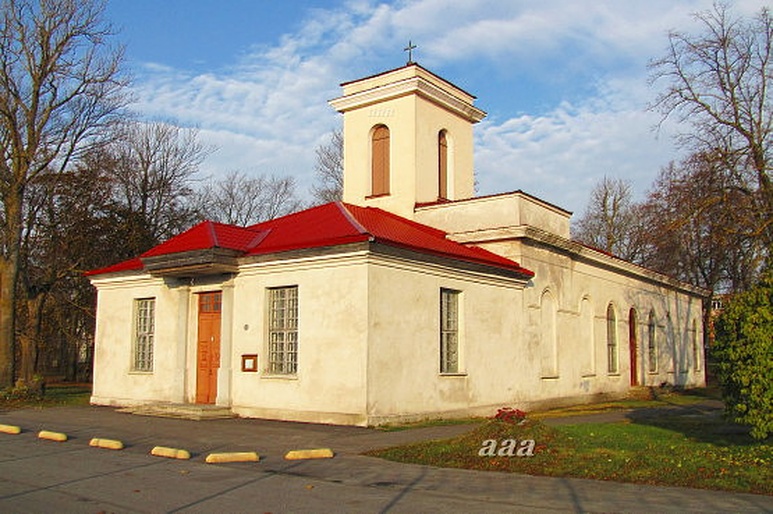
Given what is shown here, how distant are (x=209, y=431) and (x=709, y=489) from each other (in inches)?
408

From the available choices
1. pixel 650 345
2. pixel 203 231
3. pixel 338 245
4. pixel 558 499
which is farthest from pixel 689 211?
pixel 558 499

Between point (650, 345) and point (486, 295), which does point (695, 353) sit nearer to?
point (650, 345)

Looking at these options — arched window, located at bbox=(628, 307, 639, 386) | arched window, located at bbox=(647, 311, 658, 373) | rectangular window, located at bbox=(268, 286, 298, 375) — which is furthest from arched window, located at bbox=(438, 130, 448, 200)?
arched window, located at bbox=(647, 311, 658, 373)

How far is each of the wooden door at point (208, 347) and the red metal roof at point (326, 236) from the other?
1.73 m

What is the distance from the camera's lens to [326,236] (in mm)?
17922

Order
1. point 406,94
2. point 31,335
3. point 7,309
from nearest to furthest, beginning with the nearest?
1. point 406,94
2. point 7,309
3. point 31,335

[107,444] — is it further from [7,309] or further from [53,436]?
[7,309]

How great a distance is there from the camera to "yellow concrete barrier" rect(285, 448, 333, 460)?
11.8m

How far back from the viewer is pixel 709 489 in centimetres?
921

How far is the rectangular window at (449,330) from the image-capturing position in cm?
1920

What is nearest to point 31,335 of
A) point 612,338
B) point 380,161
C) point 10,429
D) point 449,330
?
point 10,429

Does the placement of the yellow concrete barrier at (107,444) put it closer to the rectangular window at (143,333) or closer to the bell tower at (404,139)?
the rectangular window at (143,333)

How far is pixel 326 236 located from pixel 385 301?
236 centimetres

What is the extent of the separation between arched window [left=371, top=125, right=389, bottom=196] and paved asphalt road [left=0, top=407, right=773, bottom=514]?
13426 millimetres
